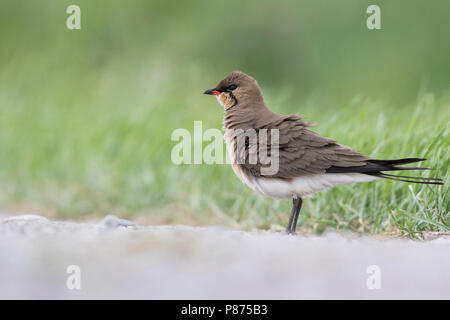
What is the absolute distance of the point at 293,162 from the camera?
4.73 m

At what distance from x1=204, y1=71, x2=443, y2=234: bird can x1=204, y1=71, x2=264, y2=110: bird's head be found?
244 mm

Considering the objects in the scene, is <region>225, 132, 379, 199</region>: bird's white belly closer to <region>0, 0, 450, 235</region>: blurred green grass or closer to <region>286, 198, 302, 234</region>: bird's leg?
<region>286, 198, 302, 234</region>: bird's leg

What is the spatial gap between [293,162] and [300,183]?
16cm

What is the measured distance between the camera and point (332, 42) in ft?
37.9

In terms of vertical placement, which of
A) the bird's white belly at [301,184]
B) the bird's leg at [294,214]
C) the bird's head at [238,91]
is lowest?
the bird's leg at [294,214]

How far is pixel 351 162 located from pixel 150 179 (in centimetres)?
358

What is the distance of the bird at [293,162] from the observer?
4594 millimetres

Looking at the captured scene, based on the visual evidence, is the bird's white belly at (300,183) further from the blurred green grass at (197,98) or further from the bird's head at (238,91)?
the bird's head at (238,91)

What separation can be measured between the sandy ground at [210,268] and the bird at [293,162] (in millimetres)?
869

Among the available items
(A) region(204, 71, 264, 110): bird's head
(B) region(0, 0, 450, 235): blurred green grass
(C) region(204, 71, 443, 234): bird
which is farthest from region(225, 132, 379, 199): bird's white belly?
(A) region(204, 71, 264, 110): bird's head

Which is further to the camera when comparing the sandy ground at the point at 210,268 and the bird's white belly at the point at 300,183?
the bird's white belly at the point at 300,183

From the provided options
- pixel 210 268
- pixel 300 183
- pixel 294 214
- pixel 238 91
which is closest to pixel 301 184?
pixel 300 183

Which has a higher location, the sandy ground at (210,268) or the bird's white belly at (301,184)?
the bird's white belly at (301,184)

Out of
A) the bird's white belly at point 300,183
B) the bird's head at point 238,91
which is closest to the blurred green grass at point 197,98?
the bird's white belly at point 300,183
